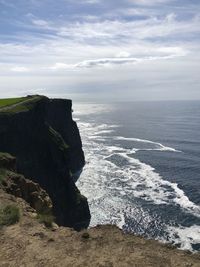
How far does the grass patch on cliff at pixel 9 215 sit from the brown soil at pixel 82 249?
613 mm

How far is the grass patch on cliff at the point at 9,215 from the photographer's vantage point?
77.7ft

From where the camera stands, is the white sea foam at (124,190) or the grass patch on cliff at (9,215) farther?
the white sea foam at (124,190)

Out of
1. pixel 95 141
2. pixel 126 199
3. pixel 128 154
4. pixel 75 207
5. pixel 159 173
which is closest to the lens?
pixel 75 207

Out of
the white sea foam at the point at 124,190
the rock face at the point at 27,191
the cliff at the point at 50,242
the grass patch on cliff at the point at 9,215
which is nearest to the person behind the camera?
the cliff at the point at 50,242

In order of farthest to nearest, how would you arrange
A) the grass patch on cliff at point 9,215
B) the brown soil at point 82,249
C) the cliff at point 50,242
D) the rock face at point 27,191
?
the rock face at point 27,191, the grass patch on cliff at point 9,215, the cliff at point 50,242, the brown soil at point 82,249

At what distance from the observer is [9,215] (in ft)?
79.2

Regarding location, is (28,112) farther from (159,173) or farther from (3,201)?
(3,201)

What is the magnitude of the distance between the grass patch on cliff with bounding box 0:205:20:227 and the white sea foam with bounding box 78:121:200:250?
39569 millimetres

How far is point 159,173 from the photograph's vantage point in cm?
10025

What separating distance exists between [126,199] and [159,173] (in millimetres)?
23393

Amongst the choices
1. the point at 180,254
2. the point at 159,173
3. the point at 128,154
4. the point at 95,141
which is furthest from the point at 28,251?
the point at 95,141

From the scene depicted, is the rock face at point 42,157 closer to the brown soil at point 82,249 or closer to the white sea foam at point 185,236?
the white sea foam at point 185,236

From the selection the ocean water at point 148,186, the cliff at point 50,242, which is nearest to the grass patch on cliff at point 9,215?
the cliff at point 50,242

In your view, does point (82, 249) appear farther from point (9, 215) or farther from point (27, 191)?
point (27, 191)
